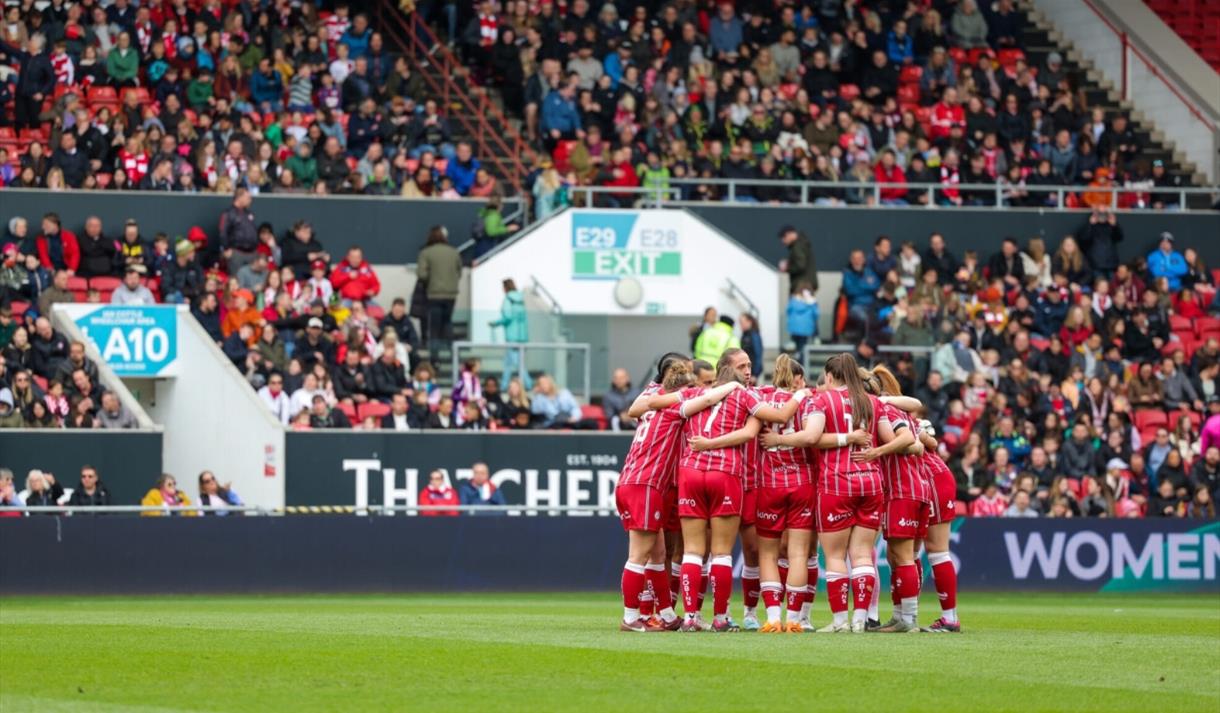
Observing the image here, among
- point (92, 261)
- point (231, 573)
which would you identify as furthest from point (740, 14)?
point (231, 573)

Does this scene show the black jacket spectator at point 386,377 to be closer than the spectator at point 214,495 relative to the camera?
No

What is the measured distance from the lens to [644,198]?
33438 millimetres

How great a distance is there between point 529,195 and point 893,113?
6988 mm

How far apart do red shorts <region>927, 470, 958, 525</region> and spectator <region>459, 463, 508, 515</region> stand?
12.0 metres

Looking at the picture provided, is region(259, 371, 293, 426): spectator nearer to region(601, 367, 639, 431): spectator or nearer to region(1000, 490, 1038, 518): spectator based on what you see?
region(601, 367, 639, 431): spectator

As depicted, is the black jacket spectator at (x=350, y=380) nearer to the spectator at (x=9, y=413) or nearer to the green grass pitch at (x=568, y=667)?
the spectator at (x=9, y=413)

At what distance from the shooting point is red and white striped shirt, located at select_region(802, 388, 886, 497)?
14.9 m

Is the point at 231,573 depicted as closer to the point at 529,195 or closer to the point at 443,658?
the point at 529,195

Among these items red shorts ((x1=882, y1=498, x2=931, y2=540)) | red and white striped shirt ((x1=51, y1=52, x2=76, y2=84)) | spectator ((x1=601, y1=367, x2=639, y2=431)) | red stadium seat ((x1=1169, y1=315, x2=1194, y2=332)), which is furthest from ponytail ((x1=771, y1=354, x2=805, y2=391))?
red stadium seat ((x1=1169, y1=315, x2=1194, y2=332))

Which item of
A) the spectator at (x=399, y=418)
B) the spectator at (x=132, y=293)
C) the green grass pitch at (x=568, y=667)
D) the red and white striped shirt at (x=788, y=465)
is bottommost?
the green grass pitch at (x=568, y=667)

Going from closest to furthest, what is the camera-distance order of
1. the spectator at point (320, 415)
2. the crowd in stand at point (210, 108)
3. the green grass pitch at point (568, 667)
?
the green grass pitch at point (568, 667), the spectator at point (320, 415), the crowd in stand at point (210, 108)

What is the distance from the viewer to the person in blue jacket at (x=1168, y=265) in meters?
34.5

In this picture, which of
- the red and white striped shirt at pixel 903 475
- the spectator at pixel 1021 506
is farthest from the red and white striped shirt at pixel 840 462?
the spectator at pixel 1021 506

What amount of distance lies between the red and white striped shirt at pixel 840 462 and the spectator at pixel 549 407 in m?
14.4
